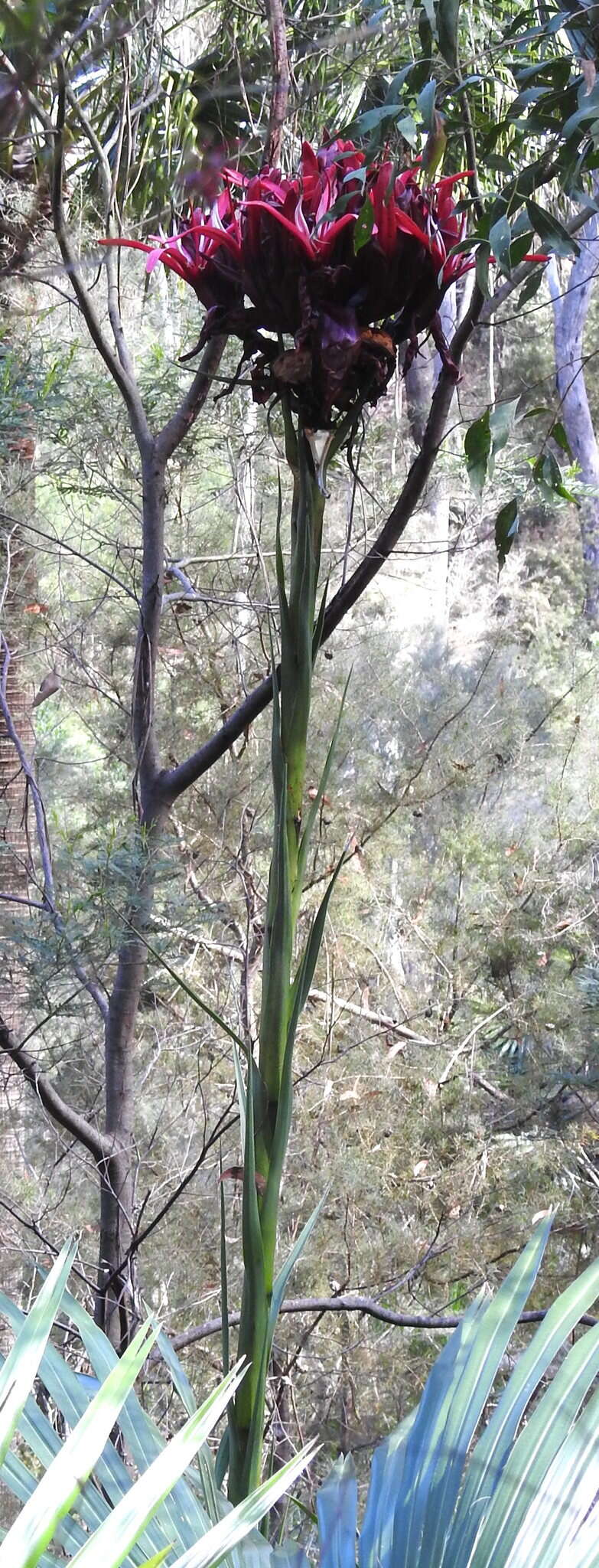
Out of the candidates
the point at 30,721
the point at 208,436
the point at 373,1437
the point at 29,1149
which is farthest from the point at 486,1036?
the point at 208,436

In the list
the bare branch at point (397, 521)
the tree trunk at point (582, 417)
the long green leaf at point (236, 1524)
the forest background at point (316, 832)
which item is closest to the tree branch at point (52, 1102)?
the forest background at point (316, 832)

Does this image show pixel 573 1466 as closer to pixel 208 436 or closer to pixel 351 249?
pixel 351 249

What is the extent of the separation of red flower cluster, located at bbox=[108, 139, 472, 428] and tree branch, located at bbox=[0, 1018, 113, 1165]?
867 mm

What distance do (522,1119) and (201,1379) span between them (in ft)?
2.85

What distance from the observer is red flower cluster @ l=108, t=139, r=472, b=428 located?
0.44 meters

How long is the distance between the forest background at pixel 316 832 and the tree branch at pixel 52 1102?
0.12m

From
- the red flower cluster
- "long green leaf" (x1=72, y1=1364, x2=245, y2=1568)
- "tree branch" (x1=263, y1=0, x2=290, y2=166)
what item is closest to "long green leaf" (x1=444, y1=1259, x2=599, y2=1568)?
"long green leaf" (x1=72, y1=1364, x2=245, y2=1568)

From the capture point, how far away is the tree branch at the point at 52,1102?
3.84ft

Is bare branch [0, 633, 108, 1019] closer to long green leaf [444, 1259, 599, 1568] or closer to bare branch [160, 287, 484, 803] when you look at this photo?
bare branch [160, 287, 484, 803]

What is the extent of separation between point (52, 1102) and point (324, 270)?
979mm

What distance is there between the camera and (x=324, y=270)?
45cm

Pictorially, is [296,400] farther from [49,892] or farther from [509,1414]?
[49,892]

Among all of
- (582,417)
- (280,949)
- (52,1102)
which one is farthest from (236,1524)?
(582,417)

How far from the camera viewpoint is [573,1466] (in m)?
0.51
